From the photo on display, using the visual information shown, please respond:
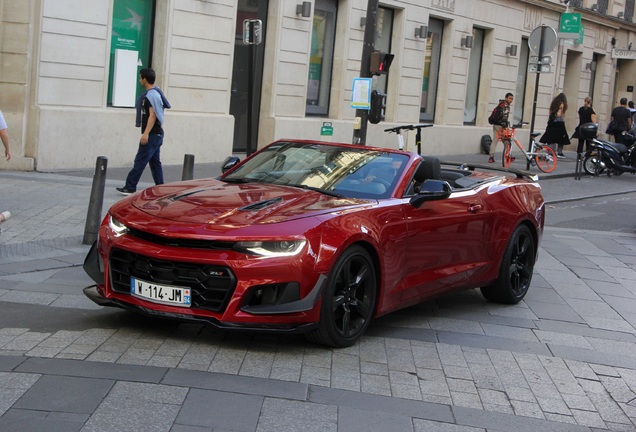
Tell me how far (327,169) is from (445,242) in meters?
1.06

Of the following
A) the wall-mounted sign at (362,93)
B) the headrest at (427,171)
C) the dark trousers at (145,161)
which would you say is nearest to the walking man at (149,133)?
the dark trousers at (145,161)

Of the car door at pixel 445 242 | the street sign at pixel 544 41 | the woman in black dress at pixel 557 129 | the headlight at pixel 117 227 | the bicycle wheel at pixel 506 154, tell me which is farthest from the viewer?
the woman in black dress at pixel 557 129

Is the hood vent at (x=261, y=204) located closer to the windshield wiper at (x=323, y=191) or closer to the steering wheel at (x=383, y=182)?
the windshield wiper at (x=323, y=191)

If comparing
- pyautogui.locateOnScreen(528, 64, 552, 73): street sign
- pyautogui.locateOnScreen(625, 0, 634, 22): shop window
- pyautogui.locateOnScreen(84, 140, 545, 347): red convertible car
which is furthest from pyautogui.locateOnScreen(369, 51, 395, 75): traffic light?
pyautogui.locateOnScreen(625, 0, 634, 22): shop window

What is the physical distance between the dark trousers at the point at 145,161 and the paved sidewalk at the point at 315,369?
4350 mm

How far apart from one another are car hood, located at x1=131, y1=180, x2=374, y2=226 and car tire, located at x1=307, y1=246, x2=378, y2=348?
0.37m

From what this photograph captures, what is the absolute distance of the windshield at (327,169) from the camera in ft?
23.8

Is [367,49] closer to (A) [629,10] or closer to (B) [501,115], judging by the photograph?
(B) [501,115]

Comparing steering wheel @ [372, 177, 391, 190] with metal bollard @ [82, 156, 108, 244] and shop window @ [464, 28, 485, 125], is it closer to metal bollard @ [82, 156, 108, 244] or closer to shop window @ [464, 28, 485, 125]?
metal bollard @ [82, 156, 108, 244]

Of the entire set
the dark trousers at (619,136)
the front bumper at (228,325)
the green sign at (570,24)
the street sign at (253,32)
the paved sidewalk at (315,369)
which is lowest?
the paved sidewalk at (315,369)

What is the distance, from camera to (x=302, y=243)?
6.10m

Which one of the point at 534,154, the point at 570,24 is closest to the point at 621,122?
the point at 570,24

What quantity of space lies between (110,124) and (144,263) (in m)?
11.8

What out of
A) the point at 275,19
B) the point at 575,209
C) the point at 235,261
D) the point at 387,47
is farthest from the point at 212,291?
the point at 387,47
